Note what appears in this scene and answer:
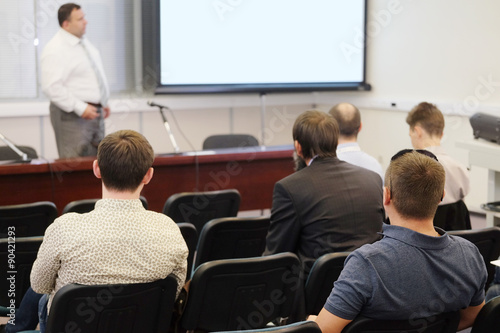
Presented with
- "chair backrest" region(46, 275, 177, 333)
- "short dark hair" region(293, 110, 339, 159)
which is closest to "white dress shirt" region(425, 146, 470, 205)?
"short dark hair" region(293, 110, 339, 159)

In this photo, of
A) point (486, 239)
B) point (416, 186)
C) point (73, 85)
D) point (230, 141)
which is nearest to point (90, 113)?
point (73, 85)

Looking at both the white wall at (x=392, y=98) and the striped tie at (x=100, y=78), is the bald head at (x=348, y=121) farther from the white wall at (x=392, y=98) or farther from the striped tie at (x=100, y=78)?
the white wall at (x=392, y=98)

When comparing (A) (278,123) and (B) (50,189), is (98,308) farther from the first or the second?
(A) (278,123)

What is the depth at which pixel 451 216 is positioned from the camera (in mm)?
3381

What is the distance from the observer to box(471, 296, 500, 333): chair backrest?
1845 mm

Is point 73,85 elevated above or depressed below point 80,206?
above

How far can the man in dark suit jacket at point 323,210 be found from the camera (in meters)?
2.79

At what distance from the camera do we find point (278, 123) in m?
7.88

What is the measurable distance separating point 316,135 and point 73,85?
10.1ft

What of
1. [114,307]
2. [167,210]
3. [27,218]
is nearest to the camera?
[114,307]

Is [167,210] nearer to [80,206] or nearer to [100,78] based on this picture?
[80,206]

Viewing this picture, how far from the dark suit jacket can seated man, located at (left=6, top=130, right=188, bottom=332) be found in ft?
2.29

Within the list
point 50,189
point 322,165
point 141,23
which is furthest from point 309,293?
point 141,23

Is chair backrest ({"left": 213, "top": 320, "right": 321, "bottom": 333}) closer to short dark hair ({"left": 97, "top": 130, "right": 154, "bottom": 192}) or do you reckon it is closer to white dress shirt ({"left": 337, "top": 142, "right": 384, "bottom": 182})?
short dark hair ({"left": 97, "top": 130, "right": 154, "bottom": 192})
